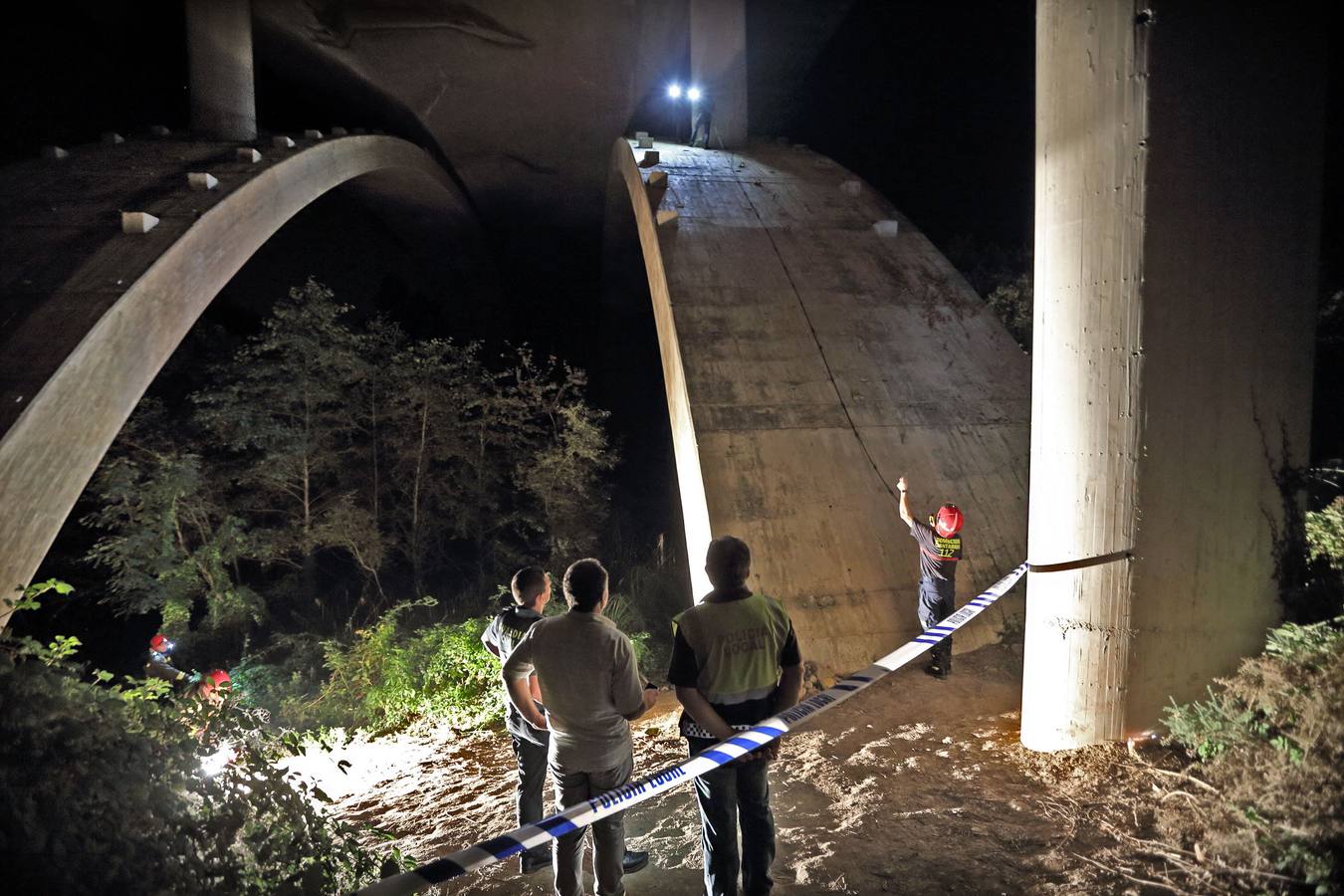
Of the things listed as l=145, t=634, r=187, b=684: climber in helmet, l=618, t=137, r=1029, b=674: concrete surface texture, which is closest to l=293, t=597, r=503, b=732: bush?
l=145, t=634, r=187, b=684: climber in helmet

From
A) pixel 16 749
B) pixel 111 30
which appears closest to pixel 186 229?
pixel 16 749

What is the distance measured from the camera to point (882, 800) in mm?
3938

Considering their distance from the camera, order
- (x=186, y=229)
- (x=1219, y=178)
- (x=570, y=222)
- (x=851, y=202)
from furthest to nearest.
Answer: (x=570, y=222)
(x=851, y=202)
(x=186, y=229)
(x=1219, y=178)

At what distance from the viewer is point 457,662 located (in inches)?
269

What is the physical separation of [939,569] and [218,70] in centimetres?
1249

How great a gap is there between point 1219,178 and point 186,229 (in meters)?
A: 9.11

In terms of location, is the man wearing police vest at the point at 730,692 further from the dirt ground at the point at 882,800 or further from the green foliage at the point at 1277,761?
the green foliage at the point at 1277,761

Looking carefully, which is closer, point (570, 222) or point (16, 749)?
point (16, 749)

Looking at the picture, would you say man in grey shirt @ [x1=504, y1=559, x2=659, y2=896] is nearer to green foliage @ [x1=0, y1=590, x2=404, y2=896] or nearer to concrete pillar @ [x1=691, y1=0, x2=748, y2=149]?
green foliage @ [x1=0, y1=590, x2=404, y2=896]

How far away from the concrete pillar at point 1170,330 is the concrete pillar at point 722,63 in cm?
1095

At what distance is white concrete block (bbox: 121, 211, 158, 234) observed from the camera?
8180 mm

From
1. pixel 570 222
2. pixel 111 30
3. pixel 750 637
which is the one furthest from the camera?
pixel 570 222

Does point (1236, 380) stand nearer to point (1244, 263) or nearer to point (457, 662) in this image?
point (1244, 263)

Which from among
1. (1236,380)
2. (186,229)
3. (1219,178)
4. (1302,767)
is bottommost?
(1302,767)
